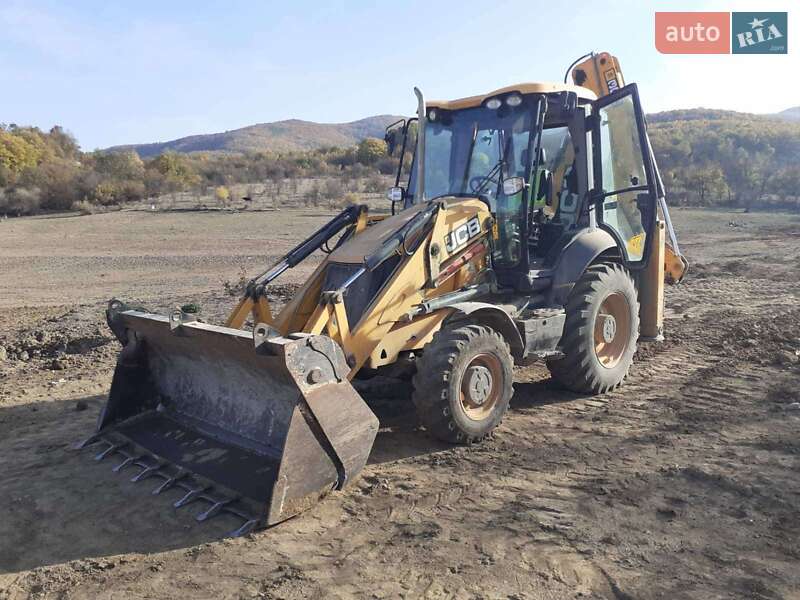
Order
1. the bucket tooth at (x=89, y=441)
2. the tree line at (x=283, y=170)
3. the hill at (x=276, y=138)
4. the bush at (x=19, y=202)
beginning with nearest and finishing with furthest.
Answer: the bucket tooth at (x=89, y=441) → the bush at (x=19, y=202) → the tree line at (x=283, y=170) → the hill at (x=276, y=138)

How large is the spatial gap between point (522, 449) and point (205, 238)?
710 inches

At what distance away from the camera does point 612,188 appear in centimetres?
681

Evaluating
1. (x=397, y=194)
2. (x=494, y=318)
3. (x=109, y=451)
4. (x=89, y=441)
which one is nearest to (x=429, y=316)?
(x=494, y=318)

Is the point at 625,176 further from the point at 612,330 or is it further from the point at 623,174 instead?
the point at 612,330

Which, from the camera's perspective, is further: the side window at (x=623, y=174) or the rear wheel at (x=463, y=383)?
the side window at (x=623, y=174)

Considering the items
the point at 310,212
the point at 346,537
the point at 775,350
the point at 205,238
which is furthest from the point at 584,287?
the point at 310,212

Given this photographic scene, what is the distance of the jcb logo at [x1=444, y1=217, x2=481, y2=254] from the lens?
18.2 feet

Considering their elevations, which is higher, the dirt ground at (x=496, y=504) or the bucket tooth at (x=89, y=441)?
the bucket tooth at (x=89, y=441)

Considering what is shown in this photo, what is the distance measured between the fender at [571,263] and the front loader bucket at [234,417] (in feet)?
8.84

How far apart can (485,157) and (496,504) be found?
3294 millimetres

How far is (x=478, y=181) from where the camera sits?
620cm

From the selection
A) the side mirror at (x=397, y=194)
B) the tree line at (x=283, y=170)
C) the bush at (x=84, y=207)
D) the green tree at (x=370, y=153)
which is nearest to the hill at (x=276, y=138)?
the tree line at (x=283, y=170)

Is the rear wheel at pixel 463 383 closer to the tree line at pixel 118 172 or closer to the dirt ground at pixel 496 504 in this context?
the dirt ground at pixel 496 504

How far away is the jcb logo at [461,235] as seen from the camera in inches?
219
